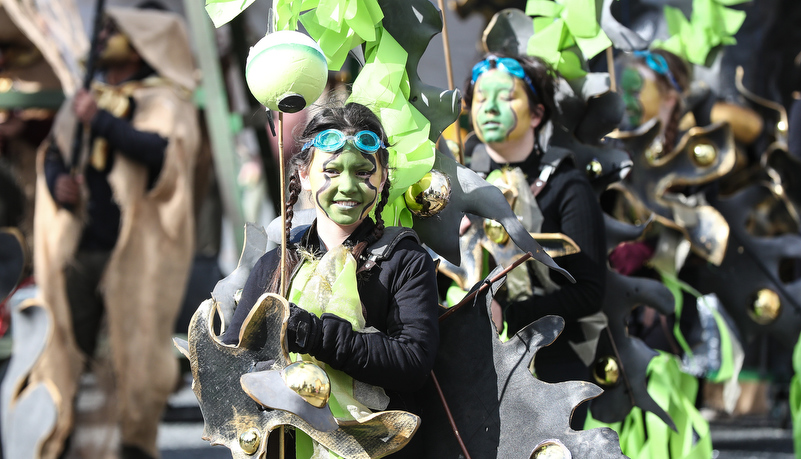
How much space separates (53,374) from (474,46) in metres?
2.63

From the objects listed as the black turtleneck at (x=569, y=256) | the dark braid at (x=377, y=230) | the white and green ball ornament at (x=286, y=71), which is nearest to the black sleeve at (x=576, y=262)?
the black turtleneck at (x=569, y=256)

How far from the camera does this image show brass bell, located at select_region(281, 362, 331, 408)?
5.47 feet

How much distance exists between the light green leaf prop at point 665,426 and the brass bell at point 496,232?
3.01ft

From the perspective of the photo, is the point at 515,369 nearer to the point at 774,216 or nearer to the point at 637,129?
the point at 637,129

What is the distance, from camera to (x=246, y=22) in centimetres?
623

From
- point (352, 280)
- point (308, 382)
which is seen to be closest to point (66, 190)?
point (352, 280)

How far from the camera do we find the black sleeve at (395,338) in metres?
1.73

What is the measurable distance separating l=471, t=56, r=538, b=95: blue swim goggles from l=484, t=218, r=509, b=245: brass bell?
43cm

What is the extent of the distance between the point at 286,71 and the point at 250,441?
0.69 m

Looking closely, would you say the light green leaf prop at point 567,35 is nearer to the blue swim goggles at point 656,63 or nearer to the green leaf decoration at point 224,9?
the blue swim goggles at point 656,63

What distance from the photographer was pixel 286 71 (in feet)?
5.67

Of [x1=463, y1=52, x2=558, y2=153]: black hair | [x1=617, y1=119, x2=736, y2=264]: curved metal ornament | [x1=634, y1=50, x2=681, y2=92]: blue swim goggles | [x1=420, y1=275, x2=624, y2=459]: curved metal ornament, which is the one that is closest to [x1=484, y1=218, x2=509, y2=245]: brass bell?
[x1=463, y1=52, x2=558, y2=153]: black hair

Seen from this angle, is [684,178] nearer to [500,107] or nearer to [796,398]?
[796,398]

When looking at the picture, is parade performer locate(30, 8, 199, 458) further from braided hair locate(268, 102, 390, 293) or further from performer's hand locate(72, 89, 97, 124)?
braided hair locate(268, 102, 390, 293)
